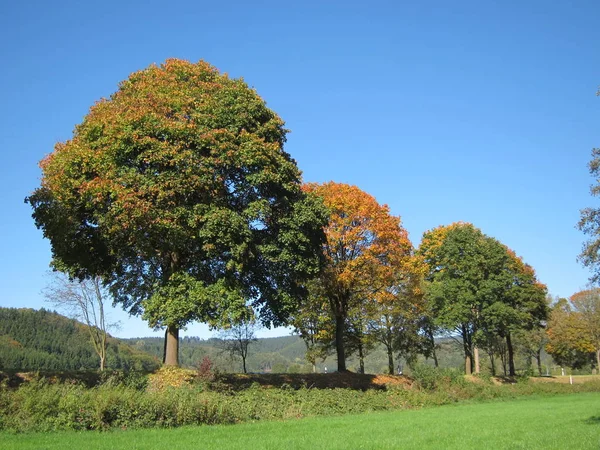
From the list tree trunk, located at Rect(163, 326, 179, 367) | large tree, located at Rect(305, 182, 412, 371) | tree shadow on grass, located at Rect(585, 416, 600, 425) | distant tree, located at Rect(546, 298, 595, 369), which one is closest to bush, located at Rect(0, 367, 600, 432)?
tree trunk, located at Rect(163, 326, 179, 367)

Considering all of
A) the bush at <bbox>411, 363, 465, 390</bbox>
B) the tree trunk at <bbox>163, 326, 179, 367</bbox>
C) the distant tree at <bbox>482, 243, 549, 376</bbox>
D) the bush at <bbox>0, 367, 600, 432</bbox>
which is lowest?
the bush at <bbox>411, 363, 465, 390</bbox>

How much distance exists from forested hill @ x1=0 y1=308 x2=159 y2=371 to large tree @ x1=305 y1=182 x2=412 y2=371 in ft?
194

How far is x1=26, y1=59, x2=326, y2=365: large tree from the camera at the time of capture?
69.5 feet

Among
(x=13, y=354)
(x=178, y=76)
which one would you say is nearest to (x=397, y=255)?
(x=178, y=76)

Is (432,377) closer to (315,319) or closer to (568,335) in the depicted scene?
(315,319)

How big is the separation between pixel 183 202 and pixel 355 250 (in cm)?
1580

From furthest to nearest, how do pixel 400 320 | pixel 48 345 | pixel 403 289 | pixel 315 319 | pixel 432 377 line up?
pixel 48 345
pixel 400 320
pixel 403 289
pixel 315 319
pixel 432 377

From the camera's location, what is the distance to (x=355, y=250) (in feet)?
113

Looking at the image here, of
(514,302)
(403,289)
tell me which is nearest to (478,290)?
(514,302)

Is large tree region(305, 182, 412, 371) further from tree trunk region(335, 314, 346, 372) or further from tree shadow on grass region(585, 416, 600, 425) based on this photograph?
tree shadow on grass region(585, 416, 600, 425)

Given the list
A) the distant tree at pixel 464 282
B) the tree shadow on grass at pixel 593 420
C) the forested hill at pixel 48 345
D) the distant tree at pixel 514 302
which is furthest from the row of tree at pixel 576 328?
the forested hill at pixel 48 345

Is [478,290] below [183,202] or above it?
below

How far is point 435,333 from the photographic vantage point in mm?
49781

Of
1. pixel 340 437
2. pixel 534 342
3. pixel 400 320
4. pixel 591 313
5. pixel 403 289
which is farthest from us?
pixel 534 342
